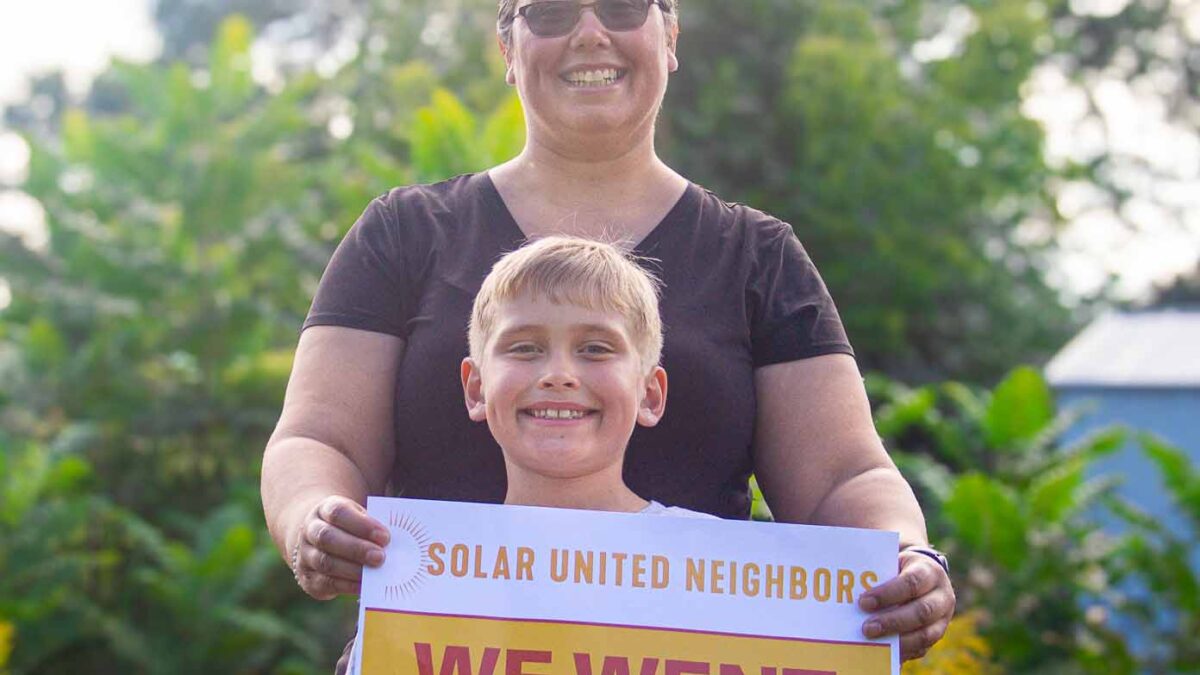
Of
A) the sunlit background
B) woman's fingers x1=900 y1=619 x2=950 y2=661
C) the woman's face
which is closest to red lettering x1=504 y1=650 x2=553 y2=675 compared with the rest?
woman's fingers x1=900 y1=619 x2=950 y2=661

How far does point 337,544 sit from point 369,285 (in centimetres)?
55

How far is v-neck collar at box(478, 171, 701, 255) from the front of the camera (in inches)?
92.5

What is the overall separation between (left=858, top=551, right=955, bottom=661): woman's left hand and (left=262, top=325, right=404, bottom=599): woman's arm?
2.46 ft

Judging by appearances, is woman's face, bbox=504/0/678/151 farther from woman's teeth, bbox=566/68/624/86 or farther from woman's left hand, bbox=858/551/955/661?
woman's left hand, bbox=858/551/955/661

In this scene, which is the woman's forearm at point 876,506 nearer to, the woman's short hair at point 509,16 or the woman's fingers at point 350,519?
the woman's fingers at point 350,519

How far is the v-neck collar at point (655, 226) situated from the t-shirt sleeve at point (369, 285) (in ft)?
0.58

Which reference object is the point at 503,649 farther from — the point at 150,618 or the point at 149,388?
the point at 149,388

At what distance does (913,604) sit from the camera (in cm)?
193

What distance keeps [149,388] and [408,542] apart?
8876 millimetres

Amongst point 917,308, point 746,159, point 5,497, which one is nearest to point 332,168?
point 5,497

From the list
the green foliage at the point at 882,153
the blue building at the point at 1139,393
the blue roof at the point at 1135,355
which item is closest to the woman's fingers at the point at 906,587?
the blue building at the point at 1139,393

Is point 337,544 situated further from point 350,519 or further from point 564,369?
point 564,369

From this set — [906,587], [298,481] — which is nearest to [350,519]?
[298,481]

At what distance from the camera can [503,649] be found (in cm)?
195
